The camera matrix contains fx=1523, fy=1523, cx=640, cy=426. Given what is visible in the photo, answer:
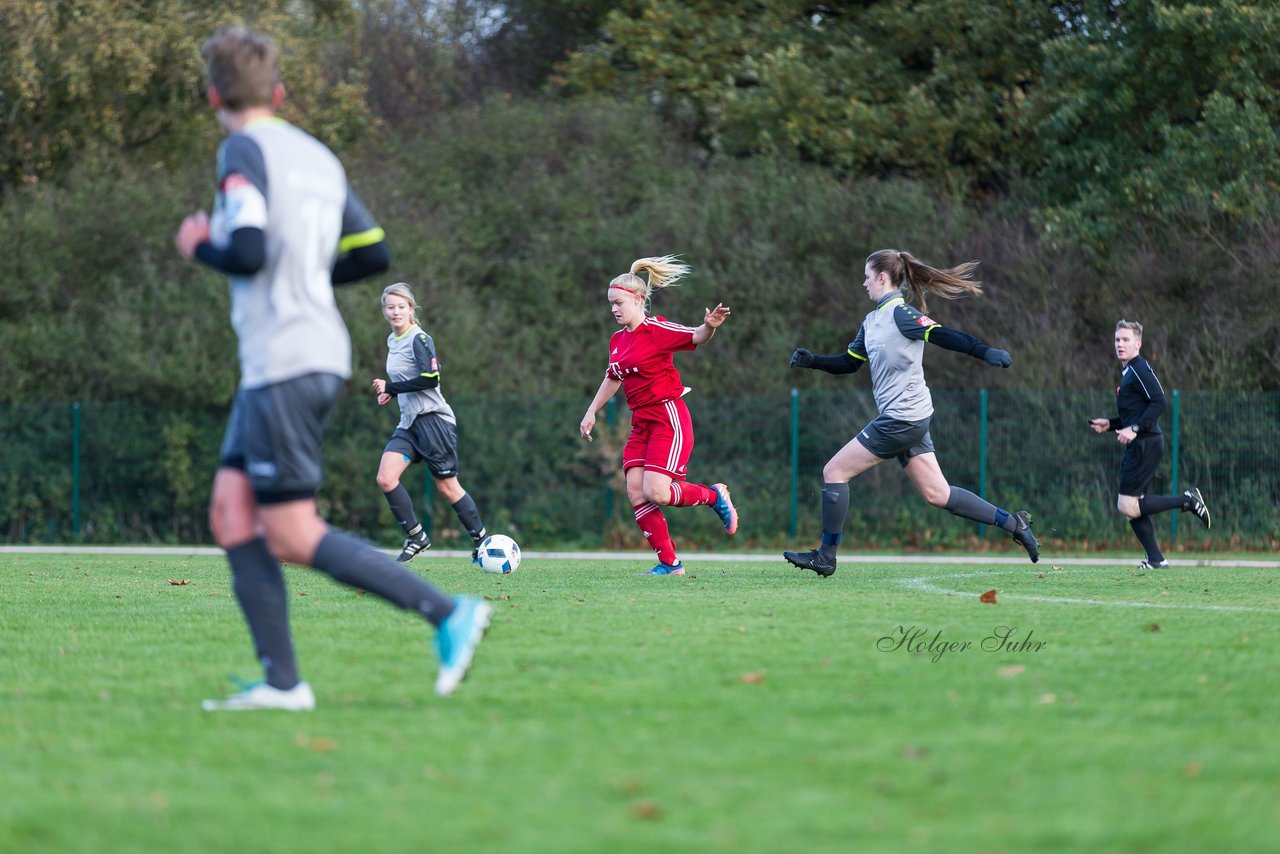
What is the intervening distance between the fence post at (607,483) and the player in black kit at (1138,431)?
876 cm

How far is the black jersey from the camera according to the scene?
12789 millimetres

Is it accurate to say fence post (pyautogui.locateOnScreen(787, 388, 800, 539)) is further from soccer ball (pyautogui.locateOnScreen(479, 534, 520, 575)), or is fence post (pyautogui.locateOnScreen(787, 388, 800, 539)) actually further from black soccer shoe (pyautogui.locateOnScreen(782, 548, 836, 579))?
black soccer shoe (pyautogui.locateOnScreen(782, 548, 836, 579))

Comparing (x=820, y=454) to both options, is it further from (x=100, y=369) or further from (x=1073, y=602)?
(x=1073, y=602)

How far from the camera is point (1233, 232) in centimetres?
2133

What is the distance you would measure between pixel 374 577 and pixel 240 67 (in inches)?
64.0

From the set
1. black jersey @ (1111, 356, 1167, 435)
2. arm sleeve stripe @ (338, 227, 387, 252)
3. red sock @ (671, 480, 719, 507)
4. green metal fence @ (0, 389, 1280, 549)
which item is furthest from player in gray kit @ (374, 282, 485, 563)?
green metal fence @ (0, 389, 1280, 549)

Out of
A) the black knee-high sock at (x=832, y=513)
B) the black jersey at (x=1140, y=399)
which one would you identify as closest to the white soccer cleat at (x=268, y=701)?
the black knee-high sock at (x=832, y=513)

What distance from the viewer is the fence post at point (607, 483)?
67.9ft

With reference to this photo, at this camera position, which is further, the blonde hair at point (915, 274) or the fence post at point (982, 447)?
the fence post at point (982, 447)

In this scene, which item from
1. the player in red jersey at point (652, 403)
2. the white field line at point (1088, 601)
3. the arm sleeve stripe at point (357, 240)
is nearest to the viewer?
the arm sleeve stripe at point (357, 240)

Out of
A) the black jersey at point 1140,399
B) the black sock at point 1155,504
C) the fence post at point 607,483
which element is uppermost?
the black jersey at point 1140,399

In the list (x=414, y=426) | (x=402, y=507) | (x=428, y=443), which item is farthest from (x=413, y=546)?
(x=414, y=426)

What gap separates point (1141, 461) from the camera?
12.9 metres

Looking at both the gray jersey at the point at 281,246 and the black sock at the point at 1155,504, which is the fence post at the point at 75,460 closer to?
the black sock at the point at 1155,504
